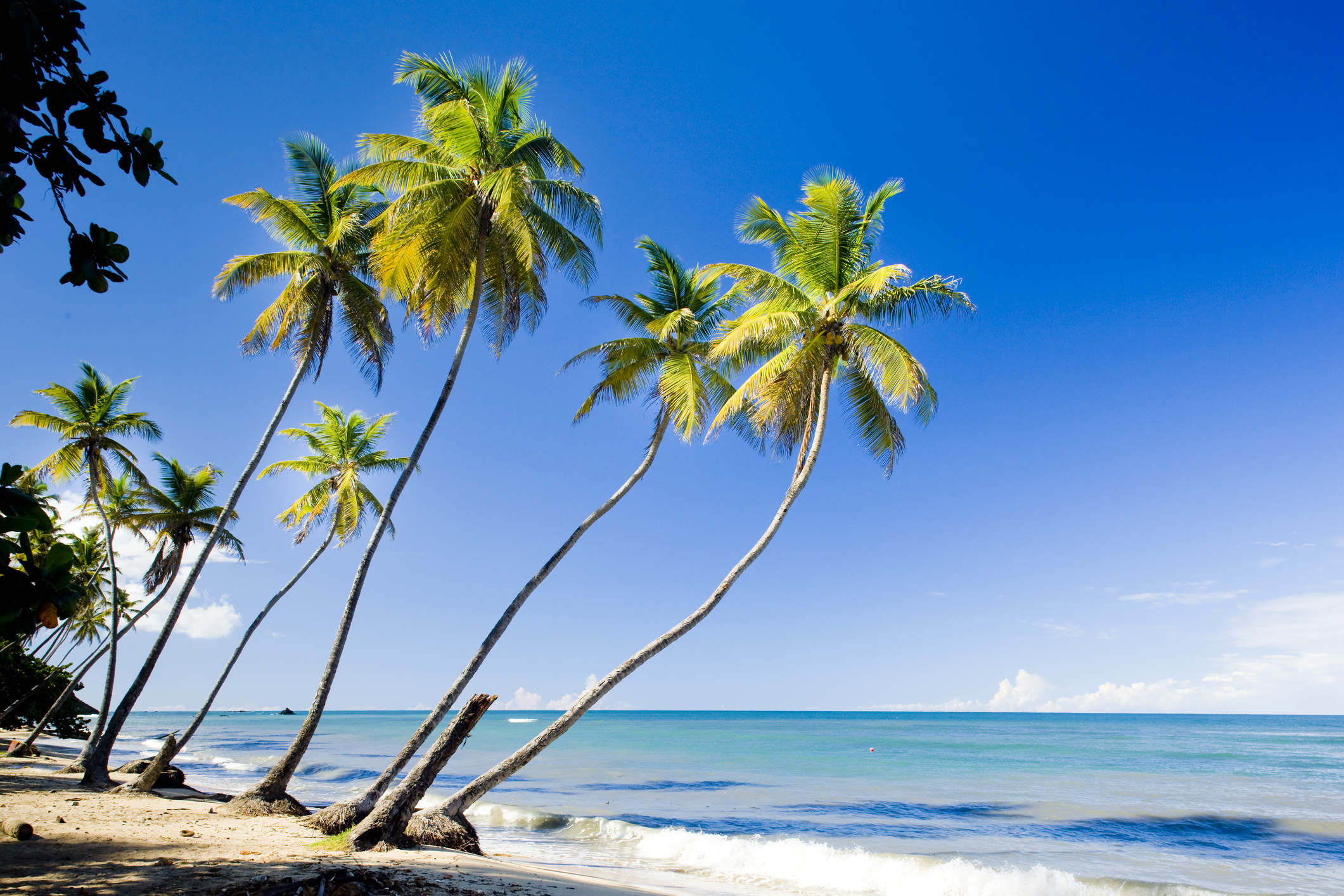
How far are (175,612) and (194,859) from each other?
6.95 m

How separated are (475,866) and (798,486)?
6531 mm

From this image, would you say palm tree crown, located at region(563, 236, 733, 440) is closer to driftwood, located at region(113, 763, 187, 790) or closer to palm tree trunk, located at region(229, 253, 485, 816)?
palm tree trunk, located at region(229, 253, 485, 816)

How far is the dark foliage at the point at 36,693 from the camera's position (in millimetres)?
20078

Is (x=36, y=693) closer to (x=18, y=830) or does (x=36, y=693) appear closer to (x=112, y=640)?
(x=112, y=640)

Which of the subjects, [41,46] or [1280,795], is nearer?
[41,46]

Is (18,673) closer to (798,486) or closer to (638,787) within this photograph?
(638,787)

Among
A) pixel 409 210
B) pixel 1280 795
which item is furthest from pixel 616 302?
pixel 1280 795

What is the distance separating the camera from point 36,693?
1912 centimetres

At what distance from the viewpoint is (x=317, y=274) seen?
12.7 meters

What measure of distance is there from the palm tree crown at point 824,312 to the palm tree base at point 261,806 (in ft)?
29.2

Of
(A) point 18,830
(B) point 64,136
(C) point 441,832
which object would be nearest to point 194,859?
(A) point 18,830

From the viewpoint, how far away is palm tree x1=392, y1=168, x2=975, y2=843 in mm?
10359

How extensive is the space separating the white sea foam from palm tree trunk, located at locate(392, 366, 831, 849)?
415 cm

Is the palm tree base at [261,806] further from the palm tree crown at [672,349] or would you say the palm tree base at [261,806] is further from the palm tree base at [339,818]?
the palm tree crown at [672,349]
